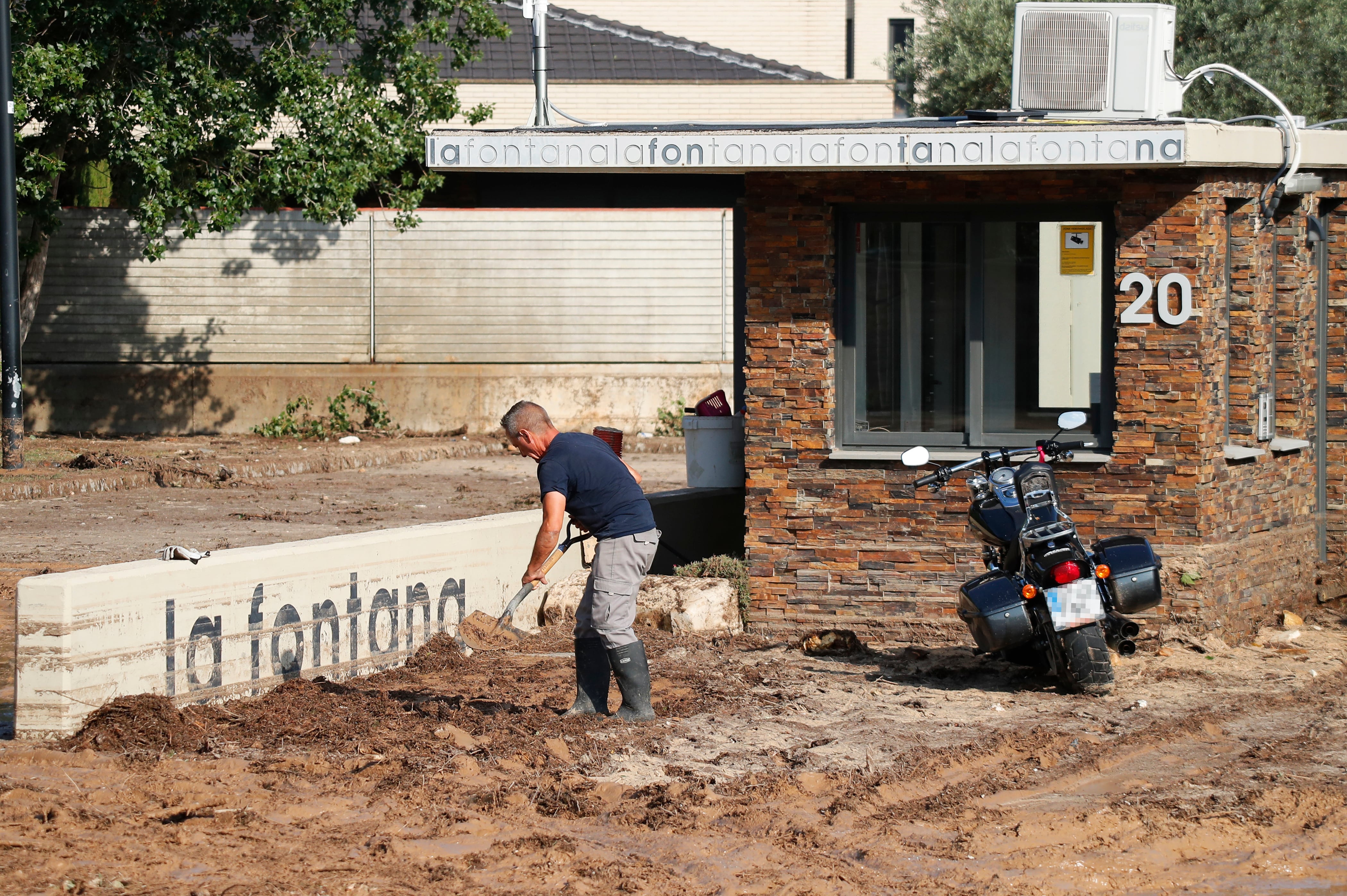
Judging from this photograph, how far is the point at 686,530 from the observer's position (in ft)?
35.9

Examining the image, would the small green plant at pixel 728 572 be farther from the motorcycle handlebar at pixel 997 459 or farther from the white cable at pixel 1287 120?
the white cable at pixel 1287 120

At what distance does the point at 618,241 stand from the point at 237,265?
532 centimetres

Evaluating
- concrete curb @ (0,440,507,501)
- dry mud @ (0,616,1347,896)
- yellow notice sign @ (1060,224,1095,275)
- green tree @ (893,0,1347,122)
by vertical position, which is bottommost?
dry mud @ (0,616,1347,896)

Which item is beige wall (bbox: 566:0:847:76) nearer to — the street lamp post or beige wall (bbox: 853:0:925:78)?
beige wall (bbox: 853:0:925:78)

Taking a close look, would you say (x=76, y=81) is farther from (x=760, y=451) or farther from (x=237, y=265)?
(x=760, y=451)

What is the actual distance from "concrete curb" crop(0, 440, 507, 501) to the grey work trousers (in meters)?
8.83

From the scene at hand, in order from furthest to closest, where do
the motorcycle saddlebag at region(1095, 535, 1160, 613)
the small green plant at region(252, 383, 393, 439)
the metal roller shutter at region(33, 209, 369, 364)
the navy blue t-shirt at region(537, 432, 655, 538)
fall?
the metal roller shutter at region(33, 209, 369, 364)
the small green plant at region(252, 383, 393, 439)
the motorcycle saddlebag at region(1095, 535, 1160, 613)
the navy blue t-shirt at region(537, 432, 655, 538)

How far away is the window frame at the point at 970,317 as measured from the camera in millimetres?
9117

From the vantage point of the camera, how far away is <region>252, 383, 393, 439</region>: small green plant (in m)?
19.8

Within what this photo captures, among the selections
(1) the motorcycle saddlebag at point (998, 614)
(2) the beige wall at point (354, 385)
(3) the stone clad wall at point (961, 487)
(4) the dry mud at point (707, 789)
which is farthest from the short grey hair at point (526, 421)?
(2) the beige wall at point (354, 385)

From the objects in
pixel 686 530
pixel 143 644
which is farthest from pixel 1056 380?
pixel 143 644

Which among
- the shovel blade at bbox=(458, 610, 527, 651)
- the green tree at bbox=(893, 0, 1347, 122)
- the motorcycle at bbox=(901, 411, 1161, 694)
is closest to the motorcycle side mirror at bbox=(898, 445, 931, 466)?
the motorcycle at bbox=(901, 411, 1161, 694)

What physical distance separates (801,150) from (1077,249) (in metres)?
1.97

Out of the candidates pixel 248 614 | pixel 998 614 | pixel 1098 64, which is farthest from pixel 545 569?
pixel 1098 64
